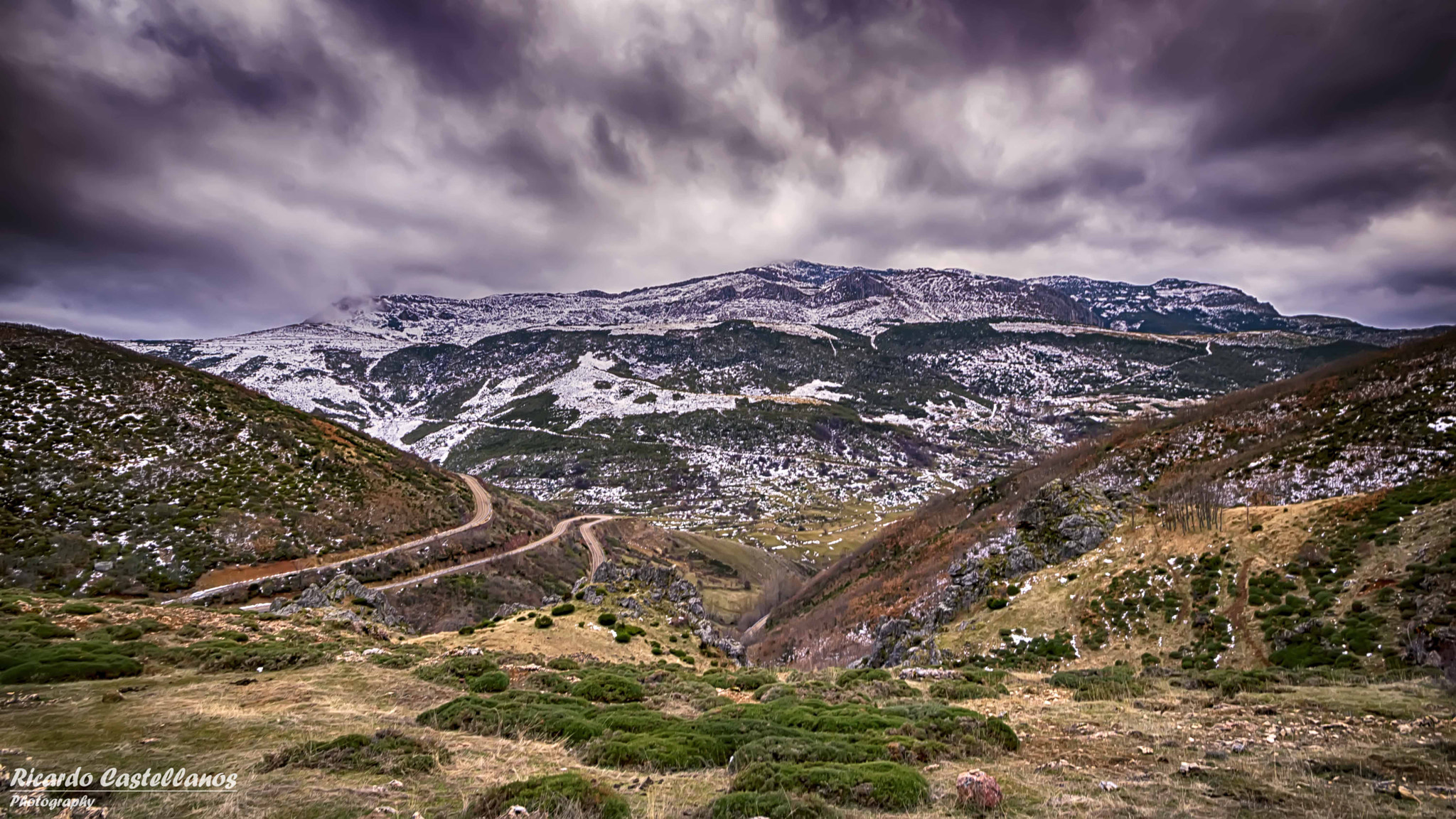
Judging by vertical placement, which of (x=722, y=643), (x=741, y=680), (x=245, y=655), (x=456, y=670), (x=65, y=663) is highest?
(x=65, y=663)

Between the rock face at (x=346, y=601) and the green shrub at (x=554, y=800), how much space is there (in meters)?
33.9

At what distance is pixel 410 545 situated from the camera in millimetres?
68875

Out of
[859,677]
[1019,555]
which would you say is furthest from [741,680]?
[1019,555]

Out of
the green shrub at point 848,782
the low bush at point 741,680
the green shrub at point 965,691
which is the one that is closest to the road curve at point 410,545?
the low bush at point 741,680

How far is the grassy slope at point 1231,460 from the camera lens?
42.4 meters

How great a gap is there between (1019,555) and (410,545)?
66618 mm

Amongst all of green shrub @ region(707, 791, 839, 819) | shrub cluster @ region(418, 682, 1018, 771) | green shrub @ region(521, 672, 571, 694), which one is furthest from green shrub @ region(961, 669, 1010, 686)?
green shrub @ region(707, 791, 839, 819)

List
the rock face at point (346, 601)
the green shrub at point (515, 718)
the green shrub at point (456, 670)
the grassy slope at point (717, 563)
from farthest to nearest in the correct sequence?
1. the grassy slope at point (717, 563)
2. the rock face at point (346, 601)
3. the green shrub at point (456, 670)
4. the green shrub at point (515, 718)

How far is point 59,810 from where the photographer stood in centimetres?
784

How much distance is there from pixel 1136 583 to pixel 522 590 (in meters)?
64.4

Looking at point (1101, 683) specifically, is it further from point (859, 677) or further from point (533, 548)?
point (533, 548)

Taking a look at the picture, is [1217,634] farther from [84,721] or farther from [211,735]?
[84,721]

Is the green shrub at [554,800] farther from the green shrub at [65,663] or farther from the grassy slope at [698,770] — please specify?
the green shrub at [65,663]

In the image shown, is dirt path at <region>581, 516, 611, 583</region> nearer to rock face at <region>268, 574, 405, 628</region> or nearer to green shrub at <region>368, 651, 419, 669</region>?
rock face at <region>268, 574, 405, 628</region>
